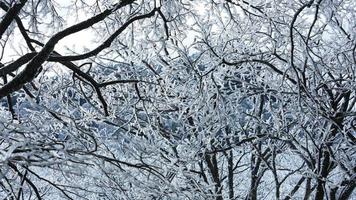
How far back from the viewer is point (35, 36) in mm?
5246

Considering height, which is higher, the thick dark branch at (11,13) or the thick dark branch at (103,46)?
the thick dark branch at (11,13)

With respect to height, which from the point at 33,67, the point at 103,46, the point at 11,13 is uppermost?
the point at 11,13

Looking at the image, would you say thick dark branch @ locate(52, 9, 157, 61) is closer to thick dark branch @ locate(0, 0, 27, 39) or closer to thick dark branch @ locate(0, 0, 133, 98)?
thick dark branch @ locate(0, 0, 133, 98)

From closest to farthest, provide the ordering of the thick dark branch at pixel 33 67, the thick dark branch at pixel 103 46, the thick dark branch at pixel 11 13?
1. the thick dark branch at pixel 33 67
2. the thick dark branch at pixel 11 13
3. the thick dark branch at pixel 103 46

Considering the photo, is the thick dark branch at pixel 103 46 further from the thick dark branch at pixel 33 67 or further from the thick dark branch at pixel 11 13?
the thick dark branch at pixel 11 13

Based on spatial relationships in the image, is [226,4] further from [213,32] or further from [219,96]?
[219,96]

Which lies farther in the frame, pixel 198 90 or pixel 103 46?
pixel 198 90

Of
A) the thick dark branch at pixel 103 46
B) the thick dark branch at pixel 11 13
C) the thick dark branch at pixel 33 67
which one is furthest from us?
the thick dark branch at pixel 103 46

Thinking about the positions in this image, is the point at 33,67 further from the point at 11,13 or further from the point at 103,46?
the point at 103,46

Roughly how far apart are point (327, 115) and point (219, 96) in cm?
97

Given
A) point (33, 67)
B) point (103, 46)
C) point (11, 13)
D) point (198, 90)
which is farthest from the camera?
point (198, 90)

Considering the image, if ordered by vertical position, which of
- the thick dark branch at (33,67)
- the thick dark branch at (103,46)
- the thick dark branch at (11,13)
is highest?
the thick dark branch at (11,13)

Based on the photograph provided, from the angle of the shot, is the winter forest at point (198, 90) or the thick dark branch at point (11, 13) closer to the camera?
the thick dark branch at point (11, 13)

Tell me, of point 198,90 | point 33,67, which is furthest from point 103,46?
point 198,90
